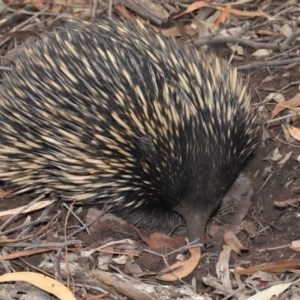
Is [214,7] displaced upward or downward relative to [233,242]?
upward

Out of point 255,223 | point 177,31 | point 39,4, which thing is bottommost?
point 255,223

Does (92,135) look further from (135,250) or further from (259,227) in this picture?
(259,227)

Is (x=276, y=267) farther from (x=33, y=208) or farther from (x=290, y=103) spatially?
(x=33, y=208)

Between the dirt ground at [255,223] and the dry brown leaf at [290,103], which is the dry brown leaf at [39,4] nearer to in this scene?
the dirt ground at [255,223]

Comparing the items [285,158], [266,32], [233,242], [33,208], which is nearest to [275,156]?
[285,158]

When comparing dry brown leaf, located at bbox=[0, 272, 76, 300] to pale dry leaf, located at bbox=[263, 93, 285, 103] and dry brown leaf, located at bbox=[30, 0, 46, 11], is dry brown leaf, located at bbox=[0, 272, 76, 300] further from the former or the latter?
dry brown leaf, located at bbox=[30, 0, 46, 11]

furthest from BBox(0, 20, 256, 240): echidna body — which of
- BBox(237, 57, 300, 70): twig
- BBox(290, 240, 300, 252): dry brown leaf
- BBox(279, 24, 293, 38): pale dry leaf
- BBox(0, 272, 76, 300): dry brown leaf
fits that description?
BBox(279, 24, 293, 38): pale dry leaf

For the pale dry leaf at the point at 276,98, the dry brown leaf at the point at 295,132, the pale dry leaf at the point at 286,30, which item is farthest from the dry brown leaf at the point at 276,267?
the pale dry leaf at the point at 286,30
